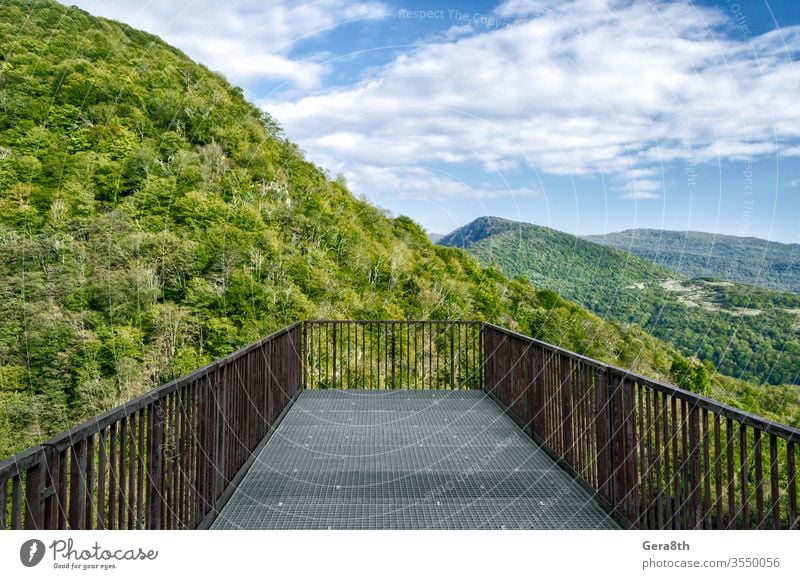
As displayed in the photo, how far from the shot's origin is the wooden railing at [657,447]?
5.49 feet

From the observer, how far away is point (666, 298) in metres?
9.42

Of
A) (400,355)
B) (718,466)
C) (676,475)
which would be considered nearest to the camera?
(718,466)

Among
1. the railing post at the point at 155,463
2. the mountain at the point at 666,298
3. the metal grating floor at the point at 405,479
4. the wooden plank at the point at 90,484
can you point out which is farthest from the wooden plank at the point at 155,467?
the mountain at the point at 666,298

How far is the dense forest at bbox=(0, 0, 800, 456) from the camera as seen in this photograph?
2112cm

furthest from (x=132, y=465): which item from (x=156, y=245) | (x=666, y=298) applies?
(x=156, y=245)

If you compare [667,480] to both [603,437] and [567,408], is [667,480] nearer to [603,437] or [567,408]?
[603,437]

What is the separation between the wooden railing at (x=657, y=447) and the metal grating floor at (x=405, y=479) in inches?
9.2

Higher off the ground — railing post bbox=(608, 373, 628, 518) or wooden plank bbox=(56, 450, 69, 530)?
wooden plank bbox=(56, 450, 69, 530)

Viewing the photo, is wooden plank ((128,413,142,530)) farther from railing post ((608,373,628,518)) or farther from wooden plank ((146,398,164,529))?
railing post ((608,373,628,518))

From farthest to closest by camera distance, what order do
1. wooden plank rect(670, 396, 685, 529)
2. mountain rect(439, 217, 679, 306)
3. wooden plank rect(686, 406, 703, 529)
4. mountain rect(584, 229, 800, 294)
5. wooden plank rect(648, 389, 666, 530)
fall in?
1. mountain rect(439, 217, 679, 306)
2. mountain rect(584, 229, 800, 294)
3. wooden plank rect(648, 389, 666, 530)
4. wooden plank rect(670, 396, 685, 529)
5. wooden plank rect(686, 406, 703, 529)

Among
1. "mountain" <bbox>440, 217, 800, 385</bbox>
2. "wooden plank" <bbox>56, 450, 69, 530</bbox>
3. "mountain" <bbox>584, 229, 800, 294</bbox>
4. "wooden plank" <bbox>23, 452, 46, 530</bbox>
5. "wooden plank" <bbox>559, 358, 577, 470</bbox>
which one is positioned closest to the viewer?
"wooden plank" <bbox>23, 452, 46, 530</bbox>

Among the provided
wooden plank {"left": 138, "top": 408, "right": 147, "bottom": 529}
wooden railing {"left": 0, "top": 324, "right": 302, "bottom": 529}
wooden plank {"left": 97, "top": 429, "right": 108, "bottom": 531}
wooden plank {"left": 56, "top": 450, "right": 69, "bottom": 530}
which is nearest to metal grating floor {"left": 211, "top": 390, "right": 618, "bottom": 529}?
wooden railing {"left": 0, "top": 324, "right": 302, "bottom": 529}

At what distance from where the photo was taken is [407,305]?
932 inches
